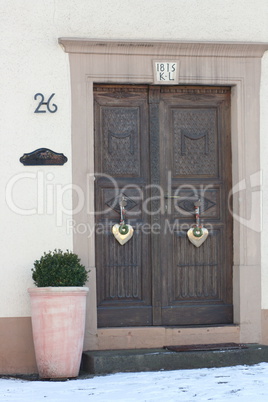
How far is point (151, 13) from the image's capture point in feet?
29.2

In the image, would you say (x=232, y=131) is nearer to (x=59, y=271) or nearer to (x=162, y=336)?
(x=162, y=336)

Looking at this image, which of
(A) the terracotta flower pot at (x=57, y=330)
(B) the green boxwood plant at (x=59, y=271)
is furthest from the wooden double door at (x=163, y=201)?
(A) the terracotta flower pot at (x=57, y=330)

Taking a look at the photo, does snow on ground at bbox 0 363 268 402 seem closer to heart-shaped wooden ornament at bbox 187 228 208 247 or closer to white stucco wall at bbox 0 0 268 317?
white stucco wall at bbox 0 0 268 317

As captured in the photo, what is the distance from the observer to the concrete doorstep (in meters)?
8.28

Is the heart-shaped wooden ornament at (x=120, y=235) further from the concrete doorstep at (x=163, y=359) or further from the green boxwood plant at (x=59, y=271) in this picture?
the concrete doorstep at (x=163, y=359)

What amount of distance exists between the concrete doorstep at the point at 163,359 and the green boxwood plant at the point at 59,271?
72 cm

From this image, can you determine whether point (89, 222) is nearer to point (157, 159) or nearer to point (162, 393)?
point (157, 159)

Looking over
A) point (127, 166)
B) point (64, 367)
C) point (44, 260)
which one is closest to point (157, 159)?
point (127, 166)

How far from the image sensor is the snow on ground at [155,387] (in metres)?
7.28

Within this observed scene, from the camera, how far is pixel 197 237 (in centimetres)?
909

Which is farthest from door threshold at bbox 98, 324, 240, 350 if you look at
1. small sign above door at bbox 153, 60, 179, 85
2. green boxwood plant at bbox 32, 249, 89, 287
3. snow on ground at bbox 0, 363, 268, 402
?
small sign above door at bbox 153, 60, 179, 85

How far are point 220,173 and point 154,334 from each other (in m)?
1.74

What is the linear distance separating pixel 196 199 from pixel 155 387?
7.31 feet

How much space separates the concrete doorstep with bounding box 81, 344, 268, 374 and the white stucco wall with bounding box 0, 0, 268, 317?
2.78 feet
